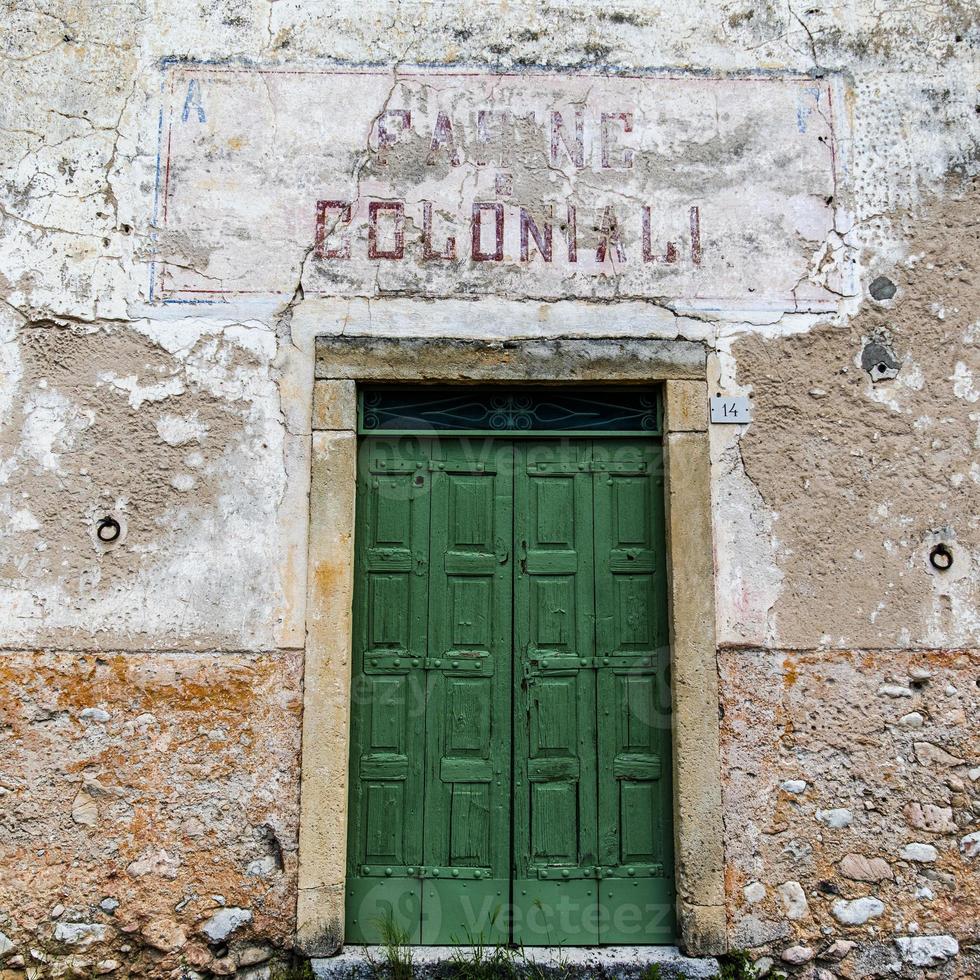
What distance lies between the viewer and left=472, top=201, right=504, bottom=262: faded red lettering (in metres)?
3.98

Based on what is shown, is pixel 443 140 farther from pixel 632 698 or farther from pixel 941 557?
pixel 941 557

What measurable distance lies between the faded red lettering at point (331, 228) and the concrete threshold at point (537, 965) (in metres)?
2.63

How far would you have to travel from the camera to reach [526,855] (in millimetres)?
3811

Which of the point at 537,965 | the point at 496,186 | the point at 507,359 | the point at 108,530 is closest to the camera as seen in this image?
the point at 537,965

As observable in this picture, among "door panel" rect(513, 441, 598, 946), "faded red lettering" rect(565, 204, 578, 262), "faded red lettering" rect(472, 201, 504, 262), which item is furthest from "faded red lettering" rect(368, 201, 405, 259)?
"door panel" rect(513, 441, 598, 946)

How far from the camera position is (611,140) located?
4.07m

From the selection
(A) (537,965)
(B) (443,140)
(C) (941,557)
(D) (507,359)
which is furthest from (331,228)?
(A) (537,965)

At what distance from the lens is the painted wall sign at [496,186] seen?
13.0ft

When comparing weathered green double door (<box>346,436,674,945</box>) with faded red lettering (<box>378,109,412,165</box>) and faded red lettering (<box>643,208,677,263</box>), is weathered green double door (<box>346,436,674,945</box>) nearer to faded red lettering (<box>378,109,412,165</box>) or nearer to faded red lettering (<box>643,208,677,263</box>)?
faded red lettering (<box>643,208,677,263</box>)

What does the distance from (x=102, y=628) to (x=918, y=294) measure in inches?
134

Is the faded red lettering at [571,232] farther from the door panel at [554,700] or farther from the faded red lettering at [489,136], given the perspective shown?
the door panel at [554,700]

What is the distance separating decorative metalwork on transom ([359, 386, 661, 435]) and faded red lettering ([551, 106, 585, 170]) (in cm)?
94

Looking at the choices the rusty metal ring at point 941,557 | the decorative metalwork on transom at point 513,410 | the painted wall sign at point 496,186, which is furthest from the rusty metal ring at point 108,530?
the rusty metal ring at point 941,557

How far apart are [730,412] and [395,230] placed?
1.50 meters
